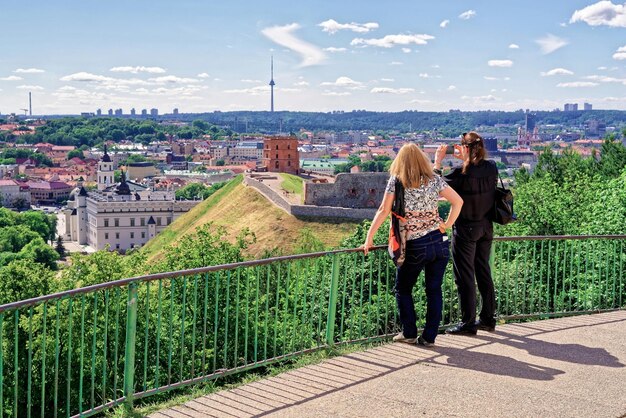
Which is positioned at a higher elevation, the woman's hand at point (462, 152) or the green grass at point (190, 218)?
the woman's hand at point (462, 152)

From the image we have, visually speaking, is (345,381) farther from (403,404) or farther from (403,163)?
(403,163)

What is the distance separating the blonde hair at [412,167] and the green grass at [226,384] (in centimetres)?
165

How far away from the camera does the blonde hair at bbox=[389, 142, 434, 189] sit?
6539 mm

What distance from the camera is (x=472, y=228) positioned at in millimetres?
7391

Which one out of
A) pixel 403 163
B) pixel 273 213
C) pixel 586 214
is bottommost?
pixel 273 213

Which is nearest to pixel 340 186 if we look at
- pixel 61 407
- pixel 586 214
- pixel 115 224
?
pixel 586 214

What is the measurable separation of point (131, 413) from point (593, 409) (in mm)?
3269

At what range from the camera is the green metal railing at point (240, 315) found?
624 cm

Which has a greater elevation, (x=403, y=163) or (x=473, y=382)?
(x=403, y=163)

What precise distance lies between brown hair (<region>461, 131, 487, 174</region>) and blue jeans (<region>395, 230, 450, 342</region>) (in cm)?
79

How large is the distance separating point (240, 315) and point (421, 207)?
817cm

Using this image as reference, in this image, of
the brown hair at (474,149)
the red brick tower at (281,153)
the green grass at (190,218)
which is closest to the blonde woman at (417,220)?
the brown hair at (474,149)

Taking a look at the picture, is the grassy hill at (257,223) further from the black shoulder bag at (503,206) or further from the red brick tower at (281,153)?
the black shoulder bag at (503,206)

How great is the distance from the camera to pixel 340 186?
2148 inches
